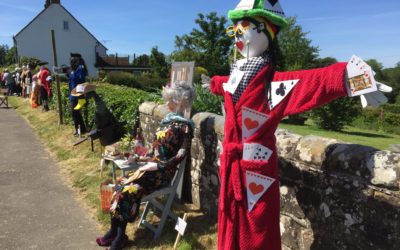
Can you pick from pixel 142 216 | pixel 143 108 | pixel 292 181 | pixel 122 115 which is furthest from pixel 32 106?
pixel 292 181

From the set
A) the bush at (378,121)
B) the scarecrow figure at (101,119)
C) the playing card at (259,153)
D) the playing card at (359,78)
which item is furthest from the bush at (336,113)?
the playing card at (359,78)

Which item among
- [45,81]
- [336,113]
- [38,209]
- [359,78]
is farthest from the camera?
[336,113]

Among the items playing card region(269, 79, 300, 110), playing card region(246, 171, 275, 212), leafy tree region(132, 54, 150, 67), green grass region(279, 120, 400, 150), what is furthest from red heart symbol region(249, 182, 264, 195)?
leafy tree region(132, 54, 150, 67)

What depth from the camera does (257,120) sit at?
286 centimetres

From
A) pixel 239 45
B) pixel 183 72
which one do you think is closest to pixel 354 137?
pixel 183 72

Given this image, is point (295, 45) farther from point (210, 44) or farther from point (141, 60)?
point (141, 60)

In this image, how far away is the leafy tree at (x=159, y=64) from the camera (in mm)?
39844

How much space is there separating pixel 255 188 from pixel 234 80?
0.84 meters

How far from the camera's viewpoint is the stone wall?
2.48 meters

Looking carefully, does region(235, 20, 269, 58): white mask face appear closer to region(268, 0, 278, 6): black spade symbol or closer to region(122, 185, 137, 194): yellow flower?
region(268, 0, 278, 6): black spade symbol

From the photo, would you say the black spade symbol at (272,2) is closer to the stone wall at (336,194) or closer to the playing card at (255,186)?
the stone wall at (336,194)

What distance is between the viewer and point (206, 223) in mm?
4566

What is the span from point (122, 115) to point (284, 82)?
18.4 feet

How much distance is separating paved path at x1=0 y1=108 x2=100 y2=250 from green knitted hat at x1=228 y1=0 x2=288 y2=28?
2.93m
